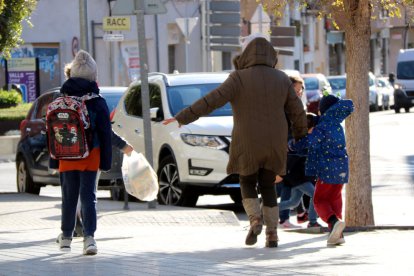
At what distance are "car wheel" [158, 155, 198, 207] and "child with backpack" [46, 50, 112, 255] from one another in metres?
6.09

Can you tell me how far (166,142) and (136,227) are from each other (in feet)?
A: 11.2

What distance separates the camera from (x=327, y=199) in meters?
11.8

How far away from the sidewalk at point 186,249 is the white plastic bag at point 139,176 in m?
0.46

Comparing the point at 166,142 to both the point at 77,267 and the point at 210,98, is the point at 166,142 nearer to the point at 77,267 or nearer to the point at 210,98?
the point at 210,98

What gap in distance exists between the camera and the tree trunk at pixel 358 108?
13.2 metres

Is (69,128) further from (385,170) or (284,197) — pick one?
(385,170)

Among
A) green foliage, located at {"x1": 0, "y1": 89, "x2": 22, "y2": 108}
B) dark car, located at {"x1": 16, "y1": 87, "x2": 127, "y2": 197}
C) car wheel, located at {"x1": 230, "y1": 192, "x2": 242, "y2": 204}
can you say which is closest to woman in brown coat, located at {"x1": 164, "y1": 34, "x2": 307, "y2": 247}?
car wheel, located at {"x1": 230, "y1": 192, "x2": 242, "y2": 204}

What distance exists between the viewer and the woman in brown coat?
1077 centimetres

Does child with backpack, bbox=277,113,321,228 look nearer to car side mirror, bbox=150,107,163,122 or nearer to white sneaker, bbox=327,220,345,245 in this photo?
→ white sneaker, bbox=327,220,345,245

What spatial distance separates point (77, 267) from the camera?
950 centimetres

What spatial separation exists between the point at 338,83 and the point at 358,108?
38.9 meters

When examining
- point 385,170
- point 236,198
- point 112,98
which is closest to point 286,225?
point 236,198

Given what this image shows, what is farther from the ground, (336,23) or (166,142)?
(336,23)

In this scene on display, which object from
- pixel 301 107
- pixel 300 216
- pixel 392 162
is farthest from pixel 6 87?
pixel 301 107
